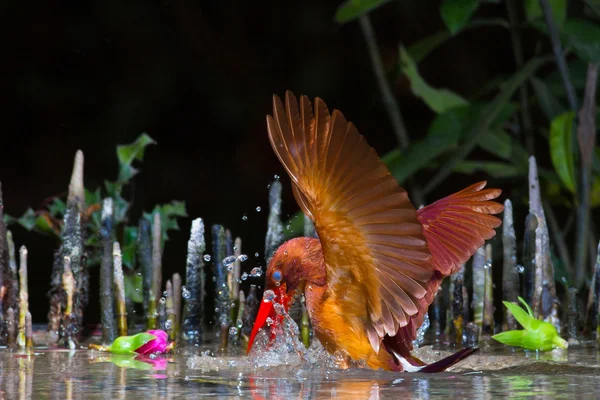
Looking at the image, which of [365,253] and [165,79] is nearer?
[365,253]

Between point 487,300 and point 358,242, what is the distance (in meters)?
1.23

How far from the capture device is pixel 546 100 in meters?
5.02

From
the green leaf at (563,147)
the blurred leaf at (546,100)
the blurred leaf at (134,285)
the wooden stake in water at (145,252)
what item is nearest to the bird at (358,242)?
the wooden stake in water at (145,252)

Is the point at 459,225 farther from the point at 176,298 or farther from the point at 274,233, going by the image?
the point at 176,298

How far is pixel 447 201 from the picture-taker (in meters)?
3.05

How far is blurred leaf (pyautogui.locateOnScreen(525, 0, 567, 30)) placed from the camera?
4.91 meters

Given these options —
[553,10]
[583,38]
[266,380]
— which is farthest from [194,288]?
[553,10]

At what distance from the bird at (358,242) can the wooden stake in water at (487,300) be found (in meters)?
0.75

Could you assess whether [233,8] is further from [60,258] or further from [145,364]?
[145,364]

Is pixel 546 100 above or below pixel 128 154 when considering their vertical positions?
above

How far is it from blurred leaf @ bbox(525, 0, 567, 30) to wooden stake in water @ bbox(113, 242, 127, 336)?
2.39 metres

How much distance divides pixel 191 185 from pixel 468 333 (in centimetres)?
263

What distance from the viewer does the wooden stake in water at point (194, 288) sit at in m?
3.65

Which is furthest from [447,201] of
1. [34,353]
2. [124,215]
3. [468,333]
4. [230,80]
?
[230,80]
